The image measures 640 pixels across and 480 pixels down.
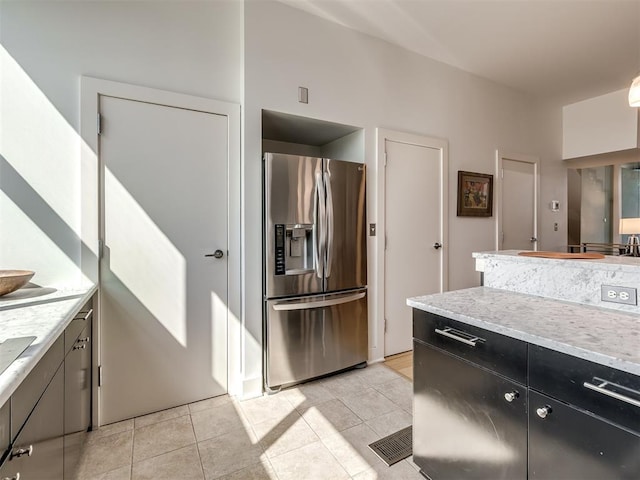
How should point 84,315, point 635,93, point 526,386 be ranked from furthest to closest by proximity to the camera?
point 635,93 → point 84,315 → point 526,386

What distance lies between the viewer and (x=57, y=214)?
1.87 metres

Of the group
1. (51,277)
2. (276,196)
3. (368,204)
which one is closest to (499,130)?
(368,204)

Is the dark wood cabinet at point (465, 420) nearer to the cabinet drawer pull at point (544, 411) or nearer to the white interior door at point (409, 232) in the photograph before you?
the cabinet drawer pull at point (544, 411)

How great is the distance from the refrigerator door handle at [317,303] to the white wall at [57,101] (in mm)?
1226

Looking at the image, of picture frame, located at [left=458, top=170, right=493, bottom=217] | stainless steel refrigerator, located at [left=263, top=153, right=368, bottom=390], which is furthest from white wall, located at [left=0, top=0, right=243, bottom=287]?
picture frame, located at [left=458, top=170, right=493, bottom=217]

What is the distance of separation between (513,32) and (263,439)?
12.4ft

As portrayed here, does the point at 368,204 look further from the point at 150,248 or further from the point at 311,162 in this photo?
the point at 150,248

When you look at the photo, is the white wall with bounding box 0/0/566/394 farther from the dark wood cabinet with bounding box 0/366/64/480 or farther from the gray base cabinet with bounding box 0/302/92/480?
Answer: the dark wood cabinet with bounding box 0/366/64/480

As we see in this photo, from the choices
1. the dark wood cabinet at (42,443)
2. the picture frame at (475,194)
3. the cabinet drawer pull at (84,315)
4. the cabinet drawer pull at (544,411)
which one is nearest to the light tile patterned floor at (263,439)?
the dark wood cabinet at (42,443)

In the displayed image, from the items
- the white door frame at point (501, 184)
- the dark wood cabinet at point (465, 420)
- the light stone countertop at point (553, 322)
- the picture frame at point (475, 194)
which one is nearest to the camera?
the light stone countertop at point (553, 322)

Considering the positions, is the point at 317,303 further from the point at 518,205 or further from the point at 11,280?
the point at 518,205

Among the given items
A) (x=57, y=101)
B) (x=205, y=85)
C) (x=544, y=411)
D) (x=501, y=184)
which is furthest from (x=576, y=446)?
(x=501, y=184)

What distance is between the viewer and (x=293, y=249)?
2.43m

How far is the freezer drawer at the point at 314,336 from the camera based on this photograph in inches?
92.4
